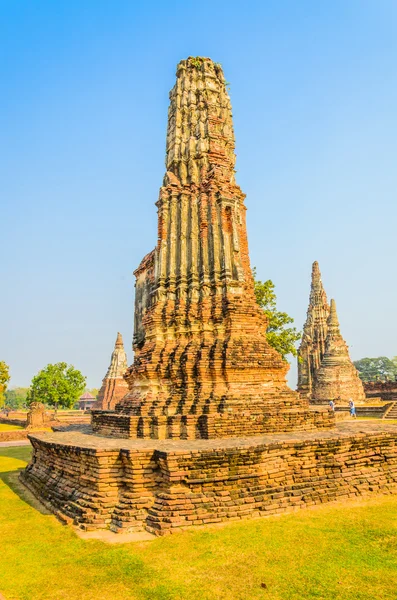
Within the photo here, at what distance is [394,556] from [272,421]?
4478 mm

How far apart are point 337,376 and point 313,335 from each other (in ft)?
44.8

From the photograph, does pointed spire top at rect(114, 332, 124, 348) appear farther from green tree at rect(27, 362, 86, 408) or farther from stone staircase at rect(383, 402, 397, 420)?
stone staircase at rect(383, 402, 397, 420)

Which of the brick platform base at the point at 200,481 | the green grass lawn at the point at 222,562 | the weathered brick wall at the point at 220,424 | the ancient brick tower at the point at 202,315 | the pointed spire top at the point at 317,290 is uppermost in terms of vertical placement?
the pointed spire top at the point at 317,290

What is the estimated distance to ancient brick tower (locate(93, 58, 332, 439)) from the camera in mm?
9523

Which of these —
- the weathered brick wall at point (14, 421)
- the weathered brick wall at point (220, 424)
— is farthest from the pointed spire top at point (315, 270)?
the weathered brick wall at point (220, 424)

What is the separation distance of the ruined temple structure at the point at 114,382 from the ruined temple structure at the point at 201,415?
24.7 metres

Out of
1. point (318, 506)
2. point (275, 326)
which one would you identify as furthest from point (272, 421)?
point (275, 326)

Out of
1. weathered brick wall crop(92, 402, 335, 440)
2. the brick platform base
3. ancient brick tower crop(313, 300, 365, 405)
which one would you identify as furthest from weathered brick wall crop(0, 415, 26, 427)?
the brick platform base

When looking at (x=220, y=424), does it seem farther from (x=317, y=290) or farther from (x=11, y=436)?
(x=317, y=290)

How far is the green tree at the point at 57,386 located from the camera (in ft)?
148

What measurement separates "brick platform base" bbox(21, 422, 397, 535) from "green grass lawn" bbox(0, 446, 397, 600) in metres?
0.38

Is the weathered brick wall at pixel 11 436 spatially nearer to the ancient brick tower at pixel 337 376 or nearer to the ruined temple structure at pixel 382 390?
the ancient brick tower at pixel 337 376

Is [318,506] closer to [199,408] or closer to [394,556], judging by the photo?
[394,556]

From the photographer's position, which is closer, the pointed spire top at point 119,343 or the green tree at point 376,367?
the pointed spire top at point 119,343
